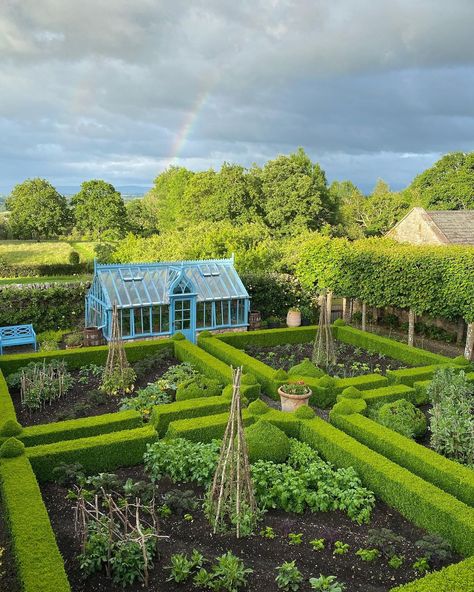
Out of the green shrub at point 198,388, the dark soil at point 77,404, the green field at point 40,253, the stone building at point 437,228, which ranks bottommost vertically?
the dark soil at point 77,404

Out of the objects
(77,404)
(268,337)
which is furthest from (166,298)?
(77,404)

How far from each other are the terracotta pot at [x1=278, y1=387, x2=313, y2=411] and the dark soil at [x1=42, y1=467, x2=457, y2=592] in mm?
4265

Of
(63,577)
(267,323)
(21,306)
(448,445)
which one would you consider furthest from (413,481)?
(21,306)

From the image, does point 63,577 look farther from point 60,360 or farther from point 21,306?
point 21,306

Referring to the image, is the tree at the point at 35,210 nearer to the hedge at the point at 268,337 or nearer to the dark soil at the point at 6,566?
the hedge at the point at 268,337

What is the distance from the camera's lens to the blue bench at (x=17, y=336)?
64.6 feet

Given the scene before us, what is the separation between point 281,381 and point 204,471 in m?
5.61

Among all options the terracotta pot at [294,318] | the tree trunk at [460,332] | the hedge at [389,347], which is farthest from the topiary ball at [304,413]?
the tree trunk at [460,332]

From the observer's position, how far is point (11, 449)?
32.7 ft

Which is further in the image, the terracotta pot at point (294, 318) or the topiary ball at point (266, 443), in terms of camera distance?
the terracotta pot at point (294, 318)

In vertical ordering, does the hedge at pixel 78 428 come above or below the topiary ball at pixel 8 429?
below

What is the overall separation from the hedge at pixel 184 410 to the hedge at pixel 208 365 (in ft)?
3.70

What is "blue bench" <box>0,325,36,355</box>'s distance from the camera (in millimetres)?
19688

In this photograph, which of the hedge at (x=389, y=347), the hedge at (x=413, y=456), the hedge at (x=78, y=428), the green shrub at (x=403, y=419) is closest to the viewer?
the hedge at (x=413, y=456)
